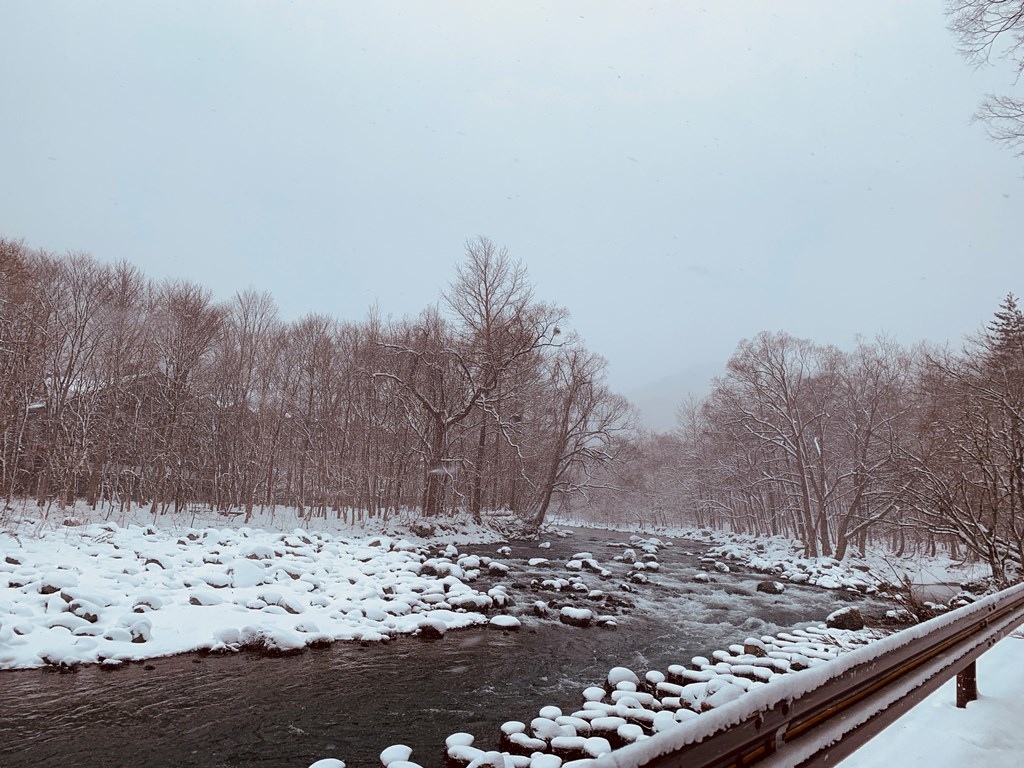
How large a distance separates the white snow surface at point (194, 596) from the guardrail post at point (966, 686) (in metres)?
7.78

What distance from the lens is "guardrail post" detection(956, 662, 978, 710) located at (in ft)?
14.5

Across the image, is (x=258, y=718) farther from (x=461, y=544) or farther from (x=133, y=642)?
(x=461, y=544)

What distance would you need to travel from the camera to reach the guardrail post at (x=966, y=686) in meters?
4.43

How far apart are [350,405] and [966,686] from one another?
27.8 meters

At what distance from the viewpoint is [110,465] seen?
2366 centimetres

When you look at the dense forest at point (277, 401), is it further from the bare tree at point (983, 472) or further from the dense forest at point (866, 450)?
the bare tree at point (983, 472)

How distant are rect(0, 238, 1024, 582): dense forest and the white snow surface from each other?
10.5 metres

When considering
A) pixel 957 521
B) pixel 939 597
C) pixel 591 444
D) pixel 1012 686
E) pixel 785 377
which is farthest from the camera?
pixel 591 444

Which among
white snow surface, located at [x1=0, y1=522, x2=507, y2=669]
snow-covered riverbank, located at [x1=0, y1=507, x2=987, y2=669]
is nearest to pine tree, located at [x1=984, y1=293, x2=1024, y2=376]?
snow-covered riverbank, located at [x1=0, y1=507, x2=987, y2=669]

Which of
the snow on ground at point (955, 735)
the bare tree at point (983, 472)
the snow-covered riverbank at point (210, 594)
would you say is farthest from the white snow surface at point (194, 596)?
the bare tree at point (983, 472)

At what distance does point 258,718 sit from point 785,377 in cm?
2630

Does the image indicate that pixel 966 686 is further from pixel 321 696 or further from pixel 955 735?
pixel 321 696

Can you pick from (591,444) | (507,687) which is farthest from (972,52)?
(591,444)

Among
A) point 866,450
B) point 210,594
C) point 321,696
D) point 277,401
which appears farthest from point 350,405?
point 866,450
